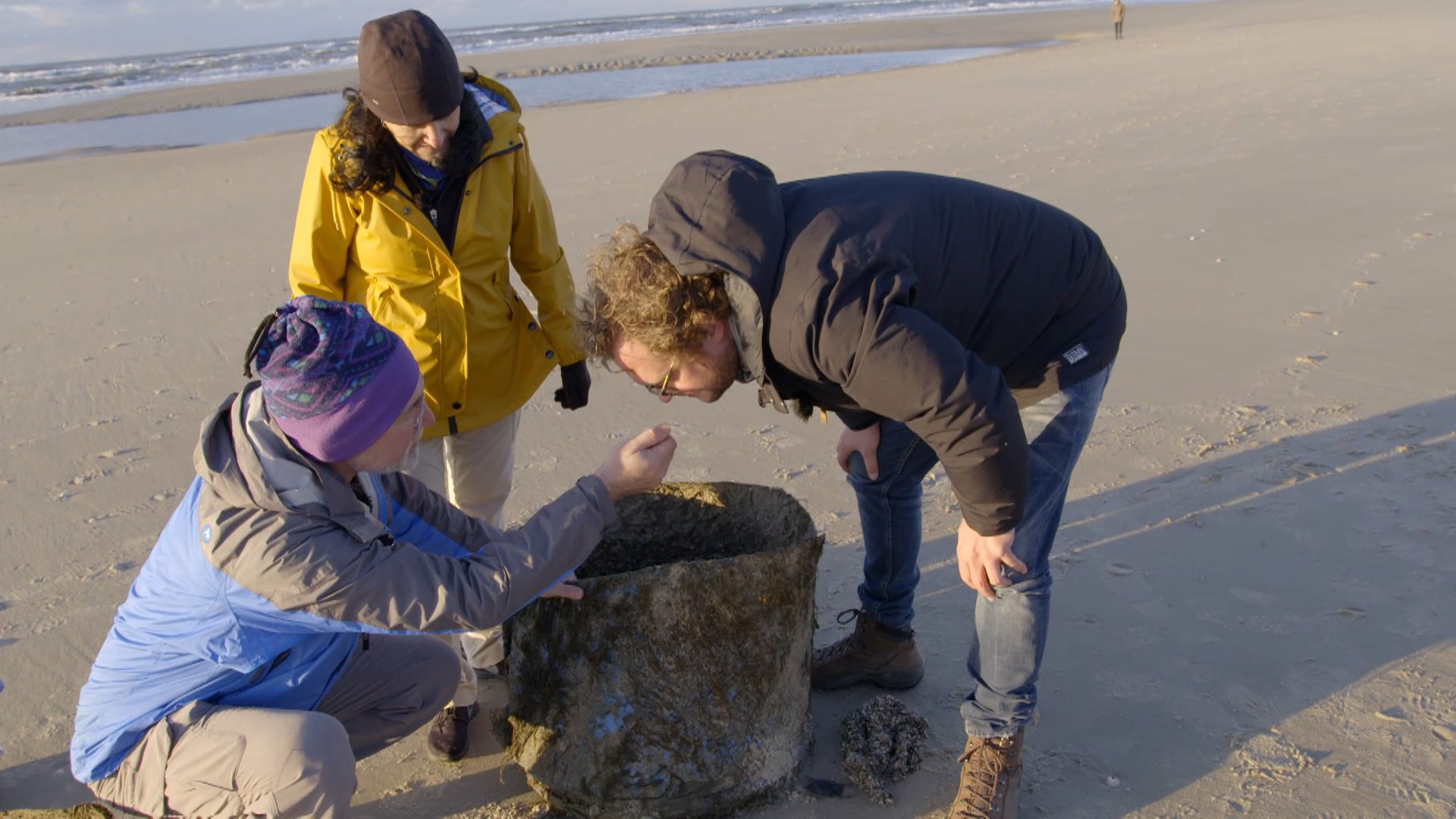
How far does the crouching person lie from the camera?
2168 mm

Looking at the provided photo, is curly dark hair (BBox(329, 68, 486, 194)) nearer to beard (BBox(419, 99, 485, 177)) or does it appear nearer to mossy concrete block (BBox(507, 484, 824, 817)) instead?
beard (BBox(419, 99, 485, 177))

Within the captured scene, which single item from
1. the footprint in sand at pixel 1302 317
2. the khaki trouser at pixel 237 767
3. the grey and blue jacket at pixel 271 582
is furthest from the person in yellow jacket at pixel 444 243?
the footprint in sand at pixel 1302 317

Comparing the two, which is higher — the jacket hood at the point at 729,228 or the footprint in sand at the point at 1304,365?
the jacket hood at the point at 729,228

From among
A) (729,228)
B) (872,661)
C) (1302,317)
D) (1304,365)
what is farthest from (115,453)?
(1302,317)

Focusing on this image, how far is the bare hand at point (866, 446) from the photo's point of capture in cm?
298

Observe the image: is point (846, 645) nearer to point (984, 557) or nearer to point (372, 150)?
point (984, 557)

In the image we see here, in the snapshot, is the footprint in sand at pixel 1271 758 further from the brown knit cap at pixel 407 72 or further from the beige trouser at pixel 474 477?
the brown knit cap at pixel 407 72

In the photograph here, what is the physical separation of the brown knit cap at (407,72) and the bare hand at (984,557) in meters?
1.70

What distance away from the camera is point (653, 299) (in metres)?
2.13

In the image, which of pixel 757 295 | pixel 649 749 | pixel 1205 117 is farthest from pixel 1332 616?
pixel 1205 117

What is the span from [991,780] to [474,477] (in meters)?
1.71

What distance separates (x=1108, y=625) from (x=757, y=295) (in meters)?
2.08

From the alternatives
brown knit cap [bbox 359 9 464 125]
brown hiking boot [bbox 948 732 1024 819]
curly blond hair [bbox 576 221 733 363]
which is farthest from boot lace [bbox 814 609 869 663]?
brown knit cap [bbox 359 9 464 125]

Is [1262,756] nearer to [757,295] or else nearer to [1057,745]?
[1057,745]
